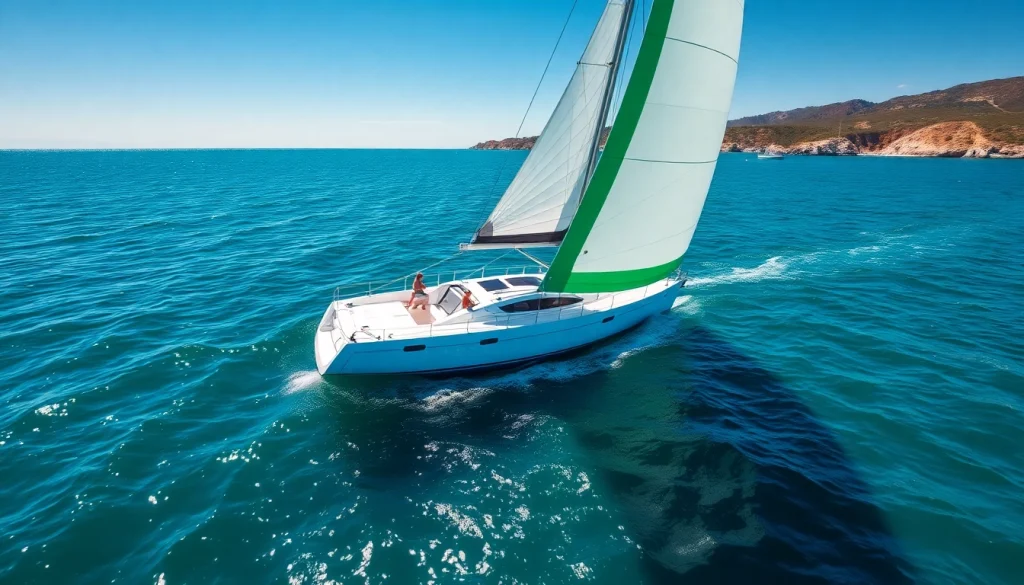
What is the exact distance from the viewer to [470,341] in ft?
48.0

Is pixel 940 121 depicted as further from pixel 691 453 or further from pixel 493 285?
pixel 691 453

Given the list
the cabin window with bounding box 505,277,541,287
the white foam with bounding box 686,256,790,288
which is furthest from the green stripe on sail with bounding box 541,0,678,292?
the white foam with bounding box 686,256,790,288

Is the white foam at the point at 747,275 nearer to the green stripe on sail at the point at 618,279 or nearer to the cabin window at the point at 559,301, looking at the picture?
the green stripe on sail at the point at 618,279

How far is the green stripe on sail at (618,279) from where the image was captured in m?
15.5

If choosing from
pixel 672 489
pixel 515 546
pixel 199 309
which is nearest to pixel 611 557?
pixel 515 546

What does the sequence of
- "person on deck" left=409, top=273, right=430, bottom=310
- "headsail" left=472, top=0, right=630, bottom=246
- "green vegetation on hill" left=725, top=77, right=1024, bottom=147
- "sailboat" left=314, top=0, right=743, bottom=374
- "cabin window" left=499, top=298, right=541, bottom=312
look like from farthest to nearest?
"green vegetation on hill" left=725, top=77, right=1024, bottom=147, "person on deck" left=409, top=273, right=430, bottom=310, "cabin window" left=499, top=298, right=541, bottom=312, "headsail" left=472, top=0, right=630, bottom=246, "sailboat" left=314, top=0, right=743, bottom=374

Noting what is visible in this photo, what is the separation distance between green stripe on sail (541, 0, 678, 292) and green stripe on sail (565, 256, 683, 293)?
0.13 m

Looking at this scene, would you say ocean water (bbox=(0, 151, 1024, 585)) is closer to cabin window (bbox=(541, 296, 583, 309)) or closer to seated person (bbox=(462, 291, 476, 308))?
cabin window (bbox=(541, 296, 583, 309))

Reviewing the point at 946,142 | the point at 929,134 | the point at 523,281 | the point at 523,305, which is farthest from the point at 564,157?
the point at 929,134

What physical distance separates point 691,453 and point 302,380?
12.4 metres

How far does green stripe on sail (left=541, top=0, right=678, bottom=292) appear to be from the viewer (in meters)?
12.7

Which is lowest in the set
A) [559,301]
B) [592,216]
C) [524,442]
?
[524,442]

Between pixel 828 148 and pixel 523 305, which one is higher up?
pixel 828 148

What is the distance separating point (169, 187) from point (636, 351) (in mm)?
78187
